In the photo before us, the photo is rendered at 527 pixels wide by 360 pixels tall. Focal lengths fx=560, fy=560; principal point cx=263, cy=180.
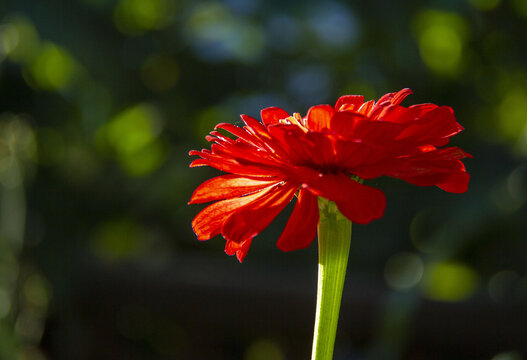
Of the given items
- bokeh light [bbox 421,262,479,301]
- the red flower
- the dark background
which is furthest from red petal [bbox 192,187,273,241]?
bokeh light [bbox 421,262,479,301]

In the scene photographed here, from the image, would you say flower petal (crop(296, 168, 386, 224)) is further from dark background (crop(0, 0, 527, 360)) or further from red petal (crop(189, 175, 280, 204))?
dark background (crop(0, 0, 527, 360))

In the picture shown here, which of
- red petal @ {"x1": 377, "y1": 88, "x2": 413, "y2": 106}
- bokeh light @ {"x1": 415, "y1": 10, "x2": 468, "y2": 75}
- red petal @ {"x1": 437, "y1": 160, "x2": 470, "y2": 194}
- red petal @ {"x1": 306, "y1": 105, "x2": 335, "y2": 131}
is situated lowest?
red petal @ {"x1": 437, "y1": 160, "x2": 470, "y2": 194}

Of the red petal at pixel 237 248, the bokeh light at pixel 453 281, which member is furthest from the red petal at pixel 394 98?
the bokeh light at pixel 453 281

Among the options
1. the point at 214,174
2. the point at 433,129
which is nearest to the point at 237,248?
the point at 433,129

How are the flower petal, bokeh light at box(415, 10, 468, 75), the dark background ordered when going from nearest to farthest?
the flower petal < the dark background < bokeh light at box(415, 10, 468, 75)

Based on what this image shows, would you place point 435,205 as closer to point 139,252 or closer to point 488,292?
point 488,292

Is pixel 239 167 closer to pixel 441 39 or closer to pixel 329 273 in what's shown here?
pixel 329 273
